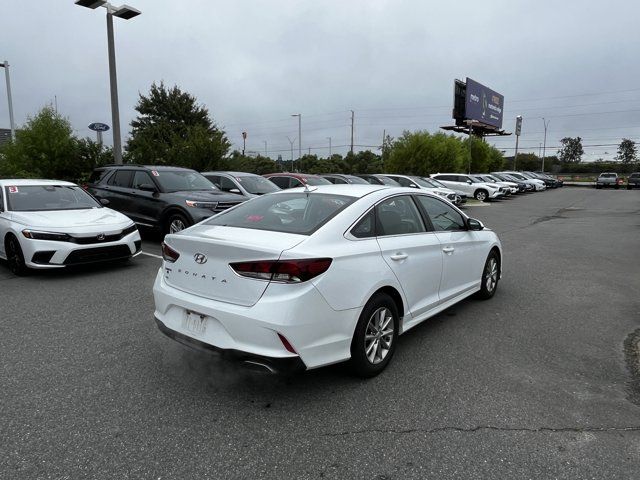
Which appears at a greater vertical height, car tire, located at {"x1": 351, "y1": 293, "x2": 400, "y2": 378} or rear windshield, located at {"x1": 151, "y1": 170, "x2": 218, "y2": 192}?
rear windshield, located at {"x1": 151, "y1": 170, "x2": 218, "y2": 192}

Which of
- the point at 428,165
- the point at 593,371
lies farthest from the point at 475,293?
the point at 428,165

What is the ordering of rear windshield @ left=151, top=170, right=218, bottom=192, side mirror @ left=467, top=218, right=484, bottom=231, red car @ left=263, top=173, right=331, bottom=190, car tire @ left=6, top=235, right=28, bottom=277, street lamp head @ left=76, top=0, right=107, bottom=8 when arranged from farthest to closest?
red car @ left=263, top=173, right=331, bottom=190 → street lamp head @ left=76, top=0, right=107, bottom=8 → rear windshield @ left=151, top=170, right=218, bottom=192 → car tire @ left=6, top=235, right=28, bottom=277 → side mirror @ left=467, top=218, right=484, bottom=231

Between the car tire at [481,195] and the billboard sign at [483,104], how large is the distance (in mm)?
22835

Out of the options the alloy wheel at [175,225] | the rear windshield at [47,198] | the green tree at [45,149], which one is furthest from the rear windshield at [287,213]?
the green tree at [45,149]

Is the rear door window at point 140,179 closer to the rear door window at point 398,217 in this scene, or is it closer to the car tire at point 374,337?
the rear door window at point 398,217

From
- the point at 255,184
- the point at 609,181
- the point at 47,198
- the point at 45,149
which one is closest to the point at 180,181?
the point at 255,184

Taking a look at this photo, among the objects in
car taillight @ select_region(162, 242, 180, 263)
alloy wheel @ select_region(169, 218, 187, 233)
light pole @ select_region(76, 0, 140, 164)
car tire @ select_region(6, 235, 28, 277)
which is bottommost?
car tire @ select_region(6, 235, 28, 277)

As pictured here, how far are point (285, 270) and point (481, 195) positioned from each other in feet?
93.1

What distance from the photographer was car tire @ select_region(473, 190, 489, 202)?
29.4 meters

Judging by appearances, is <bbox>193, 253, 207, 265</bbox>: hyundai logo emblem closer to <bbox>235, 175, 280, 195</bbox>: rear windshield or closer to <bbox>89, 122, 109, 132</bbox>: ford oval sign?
<bbox>235, 175, 280, 195</bbox>: rear windshield

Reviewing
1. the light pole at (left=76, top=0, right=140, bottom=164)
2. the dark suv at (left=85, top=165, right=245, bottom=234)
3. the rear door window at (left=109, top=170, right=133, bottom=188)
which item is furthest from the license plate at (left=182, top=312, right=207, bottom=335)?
the light pole at (left=76, top=0, right=140, bottom=164)

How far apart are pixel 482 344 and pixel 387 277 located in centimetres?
149

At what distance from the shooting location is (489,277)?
6109 millimetres

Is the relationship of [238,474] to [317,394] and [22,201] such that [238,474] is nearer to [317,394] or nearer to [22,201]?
[317,394]
